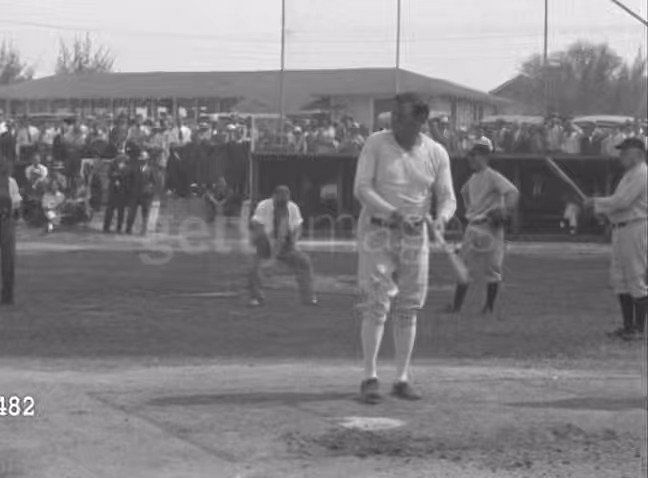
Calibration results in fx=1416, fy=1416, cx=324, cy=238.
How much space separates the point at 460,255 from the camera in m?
14.4

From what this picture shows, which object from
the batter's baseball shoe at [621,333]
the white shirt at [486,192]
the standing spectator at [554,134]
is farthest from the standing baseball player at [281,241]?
the standing spectator at [554,134]

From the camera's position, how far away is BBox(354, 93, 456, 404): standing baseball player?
8617 millimetres

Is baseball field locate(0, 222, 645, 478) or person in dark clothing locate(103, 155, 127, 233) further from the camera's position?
person in dark clothing locate(103, 155, 127, 233)

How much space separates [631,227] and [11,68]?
1374 centimetres

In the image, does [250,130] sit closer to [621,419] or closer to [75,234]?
[75,234]

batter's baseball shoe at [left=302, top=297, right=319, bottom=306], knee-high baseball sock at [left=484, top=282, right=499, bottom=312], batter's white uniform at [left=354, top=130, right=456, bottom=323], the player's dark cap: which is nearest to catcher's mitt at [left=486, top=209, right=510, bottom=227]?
knee-high baseball sock at [left=484, top=282, right=499, bottom=312]

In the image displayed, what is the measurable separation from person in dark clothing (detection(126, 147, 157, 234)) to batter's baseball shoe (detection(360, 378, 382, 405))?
16.4 m

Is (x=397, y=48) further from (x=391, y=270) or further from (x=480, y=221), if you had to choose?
(x=391, y=270)

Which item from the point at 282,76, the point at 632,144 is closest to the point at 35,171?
the point at 282,76

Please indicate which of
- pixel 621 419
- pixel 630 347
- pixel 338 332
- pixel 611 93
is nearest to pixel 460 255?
pixel 338 332

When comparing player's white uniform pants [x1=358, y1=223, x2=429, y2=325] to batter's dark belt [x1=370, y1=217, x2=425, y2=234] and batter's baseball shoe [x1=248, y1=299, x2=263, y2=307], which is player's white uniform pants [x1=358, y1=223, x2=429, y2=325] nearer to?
batter's dark belt [x1=370, y1=217, x2=425, y2=234]

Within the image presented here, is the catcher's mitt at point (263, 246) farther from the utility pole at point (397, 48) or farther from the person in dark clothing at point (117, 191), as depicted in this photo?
the person in dark clothing at point (117, 191)

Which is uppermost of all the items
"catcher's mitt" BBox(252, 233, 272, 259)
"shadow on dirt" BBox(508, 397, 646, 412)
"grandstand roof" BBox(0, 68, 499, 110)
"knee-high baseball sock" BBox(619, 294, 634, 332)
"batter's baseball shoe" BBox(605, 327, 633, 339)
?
"grandstand roof" BBox(0, 68, 499, 110)

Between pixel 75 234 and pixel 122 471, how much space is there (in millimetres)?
18730
